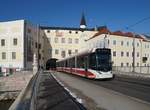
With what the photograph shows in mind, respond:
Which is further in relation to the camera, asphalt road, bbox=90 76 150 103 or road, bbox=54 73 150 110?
Answer: asphalt road, bbox=90 76 150 103

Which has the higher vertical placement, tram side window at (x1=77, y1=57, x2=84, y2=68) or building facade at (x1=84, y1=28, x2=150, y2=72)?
building facade at (x1=84, y1=28, x2=150, y2=72)

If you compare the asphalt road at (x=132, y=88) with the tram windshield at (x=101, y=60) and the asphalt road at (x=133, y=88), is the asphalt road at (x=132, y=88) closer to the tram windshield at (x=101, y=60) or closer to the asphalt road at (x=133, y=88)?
the asphalt road at (x=133, y=88)

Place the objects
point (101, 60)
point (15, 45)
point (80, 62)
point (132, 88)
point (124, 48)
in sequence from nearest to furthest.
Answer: point (132, 88), point (101, 60), point (80, 62), point (15, 45), point (124, 48)

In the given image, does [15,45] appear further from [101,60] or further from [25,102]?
[25,102]

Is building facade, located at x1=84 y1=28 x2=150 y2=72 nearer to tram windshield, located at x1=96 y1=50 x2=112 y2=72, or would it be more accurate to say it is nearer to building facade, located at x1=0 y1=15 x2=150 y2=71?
building facade, located at x1=0 y1=15 x2=150 y2=71

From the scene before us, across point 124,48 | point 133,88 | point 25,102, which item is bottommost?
point 133,88

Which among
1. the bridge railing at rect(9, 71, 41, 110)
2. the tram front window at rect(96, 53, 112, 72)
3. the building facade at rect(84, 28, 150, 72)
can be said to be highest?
the building facade at rect(84, 28, 150, 72)

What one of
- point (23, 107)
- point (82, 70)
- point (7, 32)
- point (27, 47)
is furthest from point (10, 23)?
point (23, 107)

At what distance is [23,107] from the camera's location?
10.7 meters

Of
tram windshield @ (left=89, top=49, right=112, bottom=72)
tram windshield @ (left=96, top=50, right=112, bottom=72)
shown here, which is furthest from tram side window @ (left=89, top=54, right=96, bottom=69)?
tram windshield @ (left=96, top=50, right=112, bottom=72)

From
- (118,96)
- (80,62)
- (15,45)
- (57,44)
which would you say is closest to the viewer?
(118,96)

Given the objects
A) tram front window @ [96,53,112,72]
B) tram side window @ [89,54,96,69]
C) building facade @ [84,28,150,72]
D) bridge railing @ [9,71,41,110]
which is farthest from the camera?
building facade @ [84,28,150,72]

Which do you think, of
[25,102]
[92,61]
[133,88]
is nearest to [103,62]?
[92,61]

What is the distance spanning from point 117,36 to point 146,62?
14.3 metres
